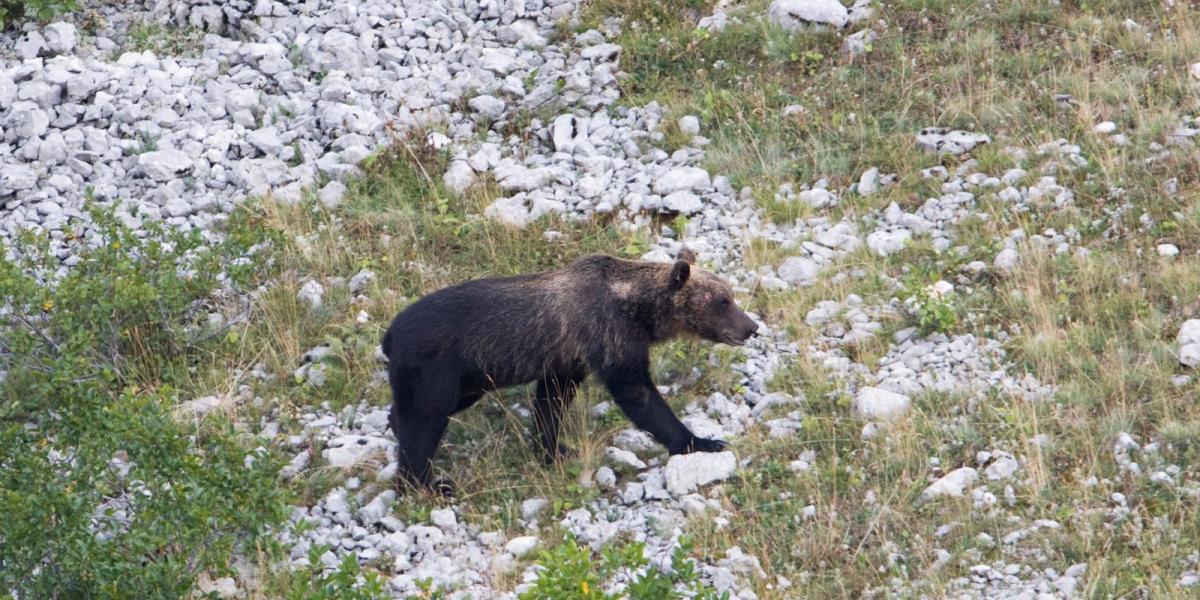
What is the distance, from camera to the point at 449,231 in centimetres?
1123

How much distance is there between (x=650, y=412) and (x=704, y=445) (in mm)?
389

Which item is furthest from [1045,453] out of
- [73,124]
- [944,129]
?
[73,124]

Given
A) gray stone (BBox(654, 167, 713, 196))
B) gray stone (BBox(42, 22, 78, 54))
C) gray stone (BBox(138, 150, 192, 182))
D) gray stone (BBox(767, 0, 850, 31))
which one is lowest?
gray stone (BBox(654, 167, 713, 196))

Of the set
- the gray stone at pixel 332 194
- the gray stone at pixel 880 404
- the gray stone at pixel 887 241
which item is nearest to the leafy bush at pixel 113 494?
the gray stone at pixel 332 194

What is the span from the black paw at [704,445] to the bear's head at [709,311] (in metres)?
0.90

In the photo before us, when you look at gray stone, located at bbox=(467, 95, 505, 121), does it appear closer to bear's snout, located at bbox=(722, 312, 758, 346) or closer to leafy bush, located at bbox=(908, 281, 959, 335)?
bear's snout, located at bbox=(722, 312, 758, 346)

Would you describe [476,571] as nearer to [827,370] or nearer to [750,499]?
[750,499]

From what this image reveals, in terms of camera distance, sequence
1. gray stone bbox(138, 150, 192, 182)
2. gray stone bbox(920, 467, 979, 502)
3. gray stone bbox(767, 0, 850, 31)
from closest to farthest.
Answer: gray stone bbox(920, 467, 979, 502) → gray stone bbox(138, 150, 192, 182) → gray stone bbox(767, 0, 850, 31)

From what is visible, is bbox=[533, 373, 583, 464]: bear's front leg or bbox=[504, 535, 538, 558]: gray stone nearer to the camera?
bbox=[504, 535, 538, 558]: gray stone

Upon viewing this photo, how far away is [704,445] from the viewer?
28.3 ft

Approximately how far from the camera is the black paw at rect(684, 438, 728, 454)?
8.60 meters

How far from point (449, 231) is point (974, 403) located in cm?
457

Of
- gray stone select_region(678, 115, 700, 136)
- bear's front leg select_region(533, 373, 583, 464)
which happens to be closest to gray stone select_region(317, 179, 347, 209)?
gray stone select_region(678, 115, 700, 136)

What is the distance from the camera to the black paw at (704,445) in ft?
28.2
